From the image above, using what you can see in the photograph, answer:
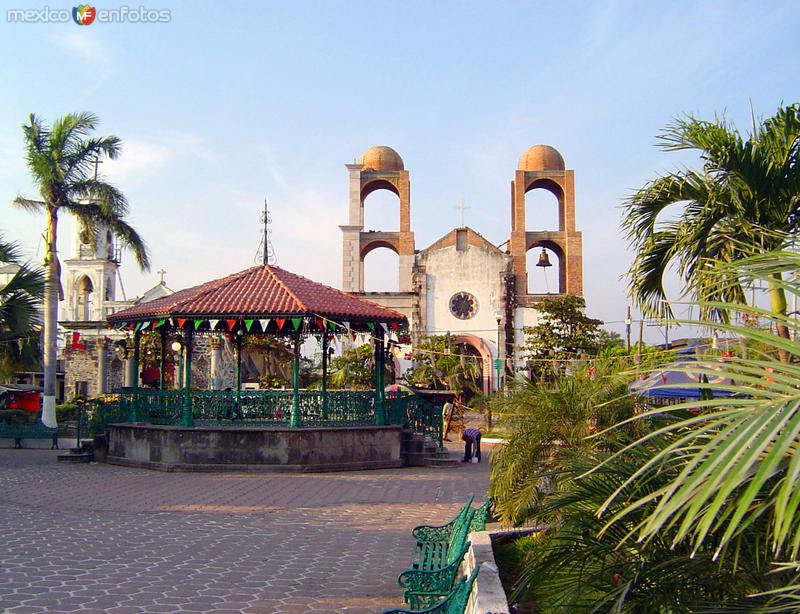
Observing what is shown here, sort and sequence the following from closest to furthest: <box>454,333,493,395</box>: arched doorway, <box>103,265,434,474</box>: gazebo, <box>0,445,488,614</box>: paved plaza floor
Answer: <box>0,445,488,614</box>: paved plaza floor, <box>103,265,434,474</box>: gazebo, <box>454,333,493,395</box>: arched doorway

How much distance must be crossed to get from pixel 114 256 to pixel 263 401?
30.9 metres

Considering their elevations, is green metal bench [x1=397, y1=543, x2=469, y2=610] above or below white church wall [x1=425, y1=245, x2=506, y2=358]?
below

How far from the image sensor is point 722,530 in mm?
3357

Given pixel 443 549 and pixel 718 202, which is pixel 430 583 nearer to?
pixel 443 549

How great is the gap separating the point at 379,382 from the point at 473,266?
84.0 ft

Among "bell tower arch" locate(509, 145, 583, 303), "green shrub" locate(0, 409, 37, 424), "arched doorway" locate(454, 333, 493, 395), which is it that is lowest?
"green shrub" locate(0, 409, 37, 424)

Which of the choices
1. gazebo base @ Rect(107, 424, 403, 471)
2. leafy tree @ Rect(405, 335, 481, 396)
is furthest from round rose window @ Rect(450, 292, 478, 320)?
gazebo base @ Rect(107, 424, 403, 471)

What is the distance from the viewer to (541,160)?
45.9 meters

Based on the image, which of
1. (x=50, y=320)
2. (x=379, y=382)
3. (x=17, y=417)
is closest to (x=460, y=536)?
(x=379, y=382)

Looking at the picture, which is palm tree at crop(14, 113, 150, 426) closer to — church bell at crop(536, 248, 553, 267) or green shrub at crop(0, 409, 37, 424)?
→ green shrub at crop(0, 409, 37, 424)

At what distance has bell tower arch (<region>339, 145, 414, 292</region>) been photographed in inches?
1745

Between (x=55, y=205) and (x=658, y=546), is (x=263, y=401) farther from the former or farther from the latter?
(x=658, y=546)

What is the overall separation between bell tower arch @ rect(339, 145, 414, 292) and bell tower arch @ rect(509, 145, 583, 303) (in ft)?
19.7

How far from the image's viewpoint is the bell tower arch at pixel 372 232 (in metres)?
44.3
